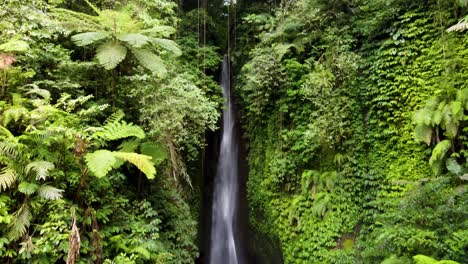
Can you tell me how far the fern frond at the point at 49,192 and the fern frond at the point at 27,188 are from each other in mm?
93

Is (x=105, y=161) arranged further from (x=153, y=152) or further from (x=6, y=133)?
(x=153, y=152)

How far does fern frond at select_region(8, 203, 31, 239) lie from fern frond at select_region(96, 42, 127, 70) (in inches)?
104

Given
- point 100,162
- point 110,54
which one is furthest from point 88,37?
point 100,162

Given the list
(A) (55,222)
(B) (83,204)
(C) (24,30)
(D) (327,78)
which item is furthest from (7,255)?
(D) (327,78)

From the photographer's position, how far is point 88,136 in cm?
579

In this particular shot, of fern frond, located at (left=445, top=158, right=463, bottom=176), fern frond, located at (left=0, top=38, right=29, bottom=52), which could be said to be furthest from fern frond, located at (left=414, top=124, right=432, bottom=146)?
fern frond, located at (left=0, top=38, right=29, bottom=52)

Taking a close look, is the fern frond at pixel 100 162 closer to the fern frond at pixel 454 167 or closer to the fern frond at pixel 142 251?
the fern frond at pixel 142 251

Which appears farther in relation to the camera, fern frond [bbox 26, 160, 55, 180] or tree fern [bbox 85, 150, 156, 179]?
tree fern [bbox 85, 150, 156, 179]

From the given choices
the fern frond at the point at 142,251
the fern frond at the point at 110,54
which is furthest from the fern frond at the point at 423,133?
the fern frond at the point at 110,54

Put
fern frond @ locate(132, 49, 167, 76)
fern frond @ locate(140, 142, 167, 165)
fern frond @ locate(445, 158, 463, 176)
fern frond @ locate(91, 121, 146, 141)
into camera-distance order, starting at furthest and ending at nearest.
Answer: fern frond @ locate(140, 142, 167, 165) → fern frond @ locate(132, 49, 167, 76) → fern frond @ locate(445, 158, 463, 176) → fern frond @ locate(91, 121, 146, 141)

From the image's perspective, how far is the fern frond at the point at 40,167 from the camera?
4.69 metres

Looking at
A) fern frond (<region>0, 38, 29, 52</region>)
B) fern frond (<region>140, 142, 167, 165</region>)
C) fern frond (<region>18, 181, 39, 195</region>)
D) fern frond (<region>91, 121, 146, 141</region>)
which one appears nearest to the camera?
fern frond (<region>18, 181, 39, 195</region>)

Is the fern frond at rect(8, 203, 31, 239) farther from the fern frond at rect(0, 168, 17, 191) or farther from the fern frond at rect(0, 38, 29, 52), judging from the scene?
the fern frond at rect(0, 38, 29, 52)

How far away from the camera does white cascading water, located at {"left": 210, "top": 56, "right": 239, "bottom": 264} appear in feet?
38.6
